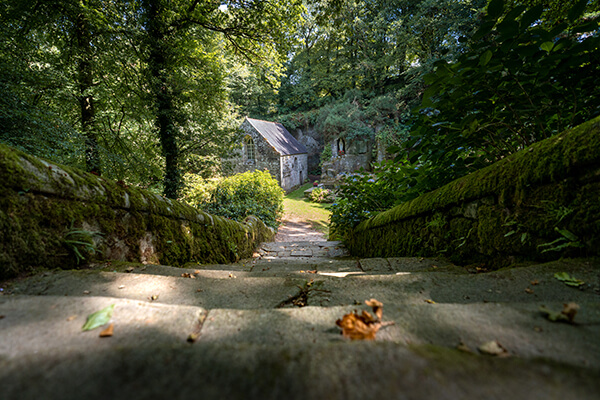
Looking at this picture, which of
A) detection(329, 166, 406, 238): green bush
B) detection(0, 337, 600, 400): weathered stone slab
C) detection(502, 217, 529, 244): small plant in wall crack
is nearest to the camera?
detection(0, 337, 600, 400): weathered stone slab

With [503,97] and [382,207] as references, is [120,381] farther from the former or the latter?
[382,207]

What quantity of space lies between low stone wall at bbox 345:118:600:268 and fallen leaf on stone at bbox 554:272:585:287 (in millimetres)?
265

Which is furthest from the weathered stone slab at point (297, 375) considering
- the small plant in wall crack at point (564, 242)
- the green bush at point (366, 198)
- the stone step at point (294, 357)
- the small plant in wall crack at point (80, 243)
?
the green bush at point (366, 198)

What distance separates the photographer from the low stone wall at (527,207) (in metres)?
1.32

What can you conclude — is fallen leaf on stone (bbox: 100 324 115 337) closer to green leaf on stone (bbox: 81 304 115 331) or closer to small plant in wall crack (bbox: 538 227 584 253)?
green leaf on stone (bbox: 81 304 115 331)

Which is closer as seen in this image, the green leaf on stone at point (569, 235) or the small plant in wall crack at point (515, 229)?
the green leaf on stone at point (569, 235)

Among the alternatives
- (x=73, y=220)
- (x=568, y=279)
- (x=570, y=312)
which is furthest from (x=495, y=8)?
(x=73, y=220)

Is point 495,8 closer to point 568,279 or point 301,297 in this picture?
point 568,279

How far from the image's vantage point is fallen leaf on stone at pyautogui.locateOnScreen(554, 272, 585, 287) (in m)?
1.11

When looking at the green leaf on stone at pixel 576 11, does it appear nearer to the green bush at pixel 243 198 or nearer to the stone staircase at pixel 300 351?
the stone staircase at pixel 300 351

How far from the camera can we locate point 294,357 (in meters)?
0.66

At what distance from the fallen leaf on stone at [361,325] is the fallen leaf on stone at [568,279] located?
0.91 m

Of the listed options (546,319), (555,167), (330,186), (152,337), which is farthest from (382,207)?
(330,186)

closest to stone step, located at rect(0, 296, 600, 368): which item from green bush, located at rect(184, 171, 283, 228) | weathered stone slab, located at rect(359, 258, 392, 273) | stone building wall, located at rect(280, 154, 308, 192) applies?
weathered stone slab, located at rect(359, 258, 392, 273)
